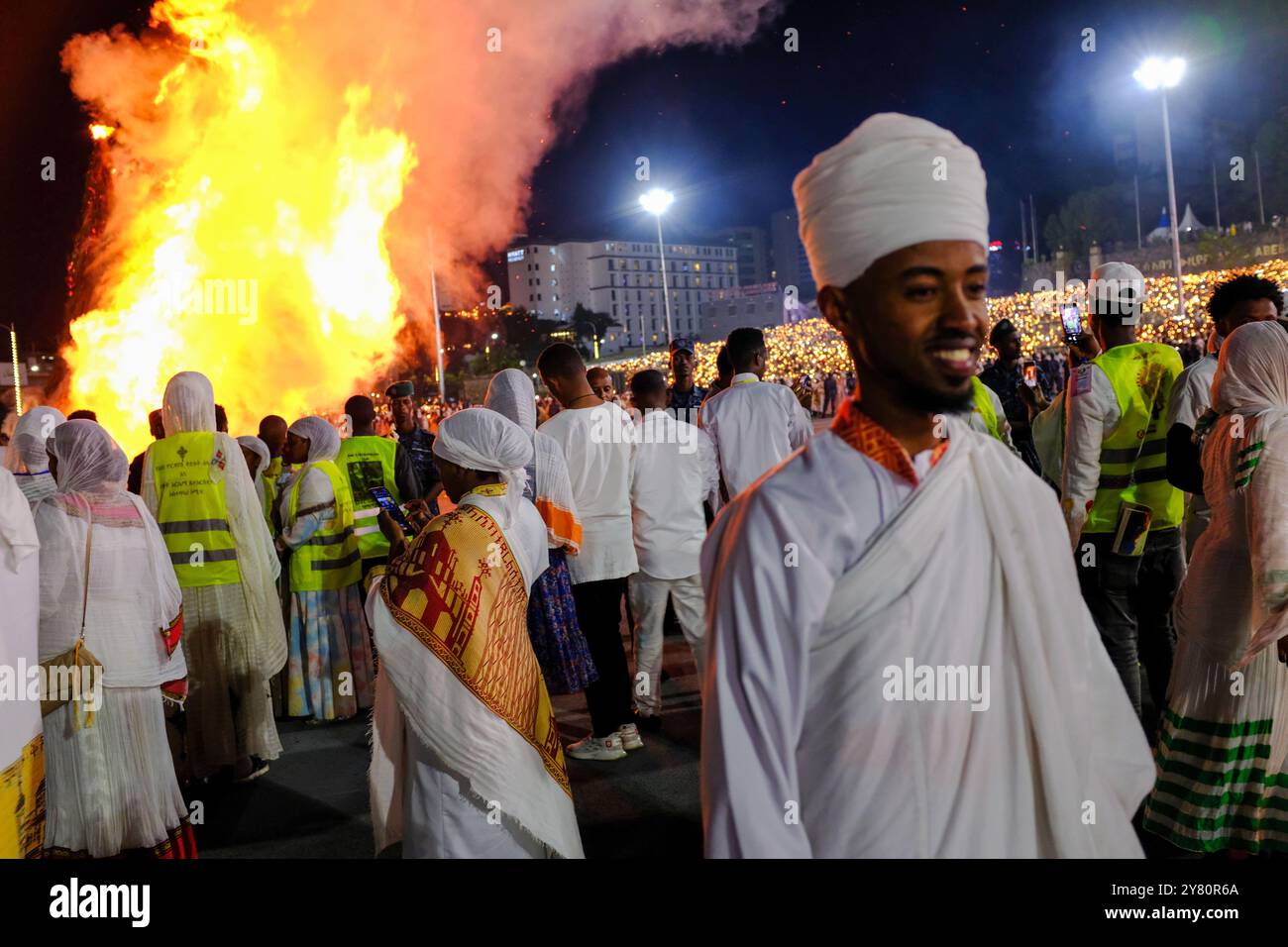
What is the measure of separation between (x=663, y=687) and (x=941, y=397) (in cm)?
592

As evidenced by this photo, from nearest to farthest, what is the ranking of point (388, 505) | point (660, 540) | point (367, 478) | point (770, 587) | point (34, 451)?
point (770, 587), point (388, 505), point (34, 451), point (660, 540), point (367, 478)

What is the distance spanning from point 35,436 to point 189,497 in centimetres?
101

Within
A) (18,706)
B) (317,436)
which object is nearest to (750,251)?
(317,436)

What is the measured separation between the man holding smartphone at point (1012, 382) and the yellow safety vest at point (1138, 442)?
2.52m

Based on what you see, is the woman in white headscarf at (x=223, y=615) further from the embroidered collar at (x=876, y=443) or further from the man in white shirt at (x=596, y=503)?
the embroidered collar at (x=876, y=443)

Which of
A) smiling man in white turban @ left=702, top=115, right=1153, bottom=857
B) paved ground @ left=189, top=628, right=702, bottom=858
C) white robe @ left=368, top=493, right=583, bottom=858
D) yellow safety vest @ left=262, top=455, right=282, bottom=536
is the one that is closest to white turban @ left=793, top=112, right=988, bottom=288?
smiling man in white turban @ left=702, top=115, right=1153, bottom=857

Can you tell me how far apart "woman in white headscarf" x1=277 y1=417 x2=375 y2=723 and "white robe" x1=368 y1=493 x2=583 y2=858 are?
3832 mm

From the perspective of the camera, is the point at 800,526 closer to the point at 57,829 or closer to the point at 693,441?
the point at 57,829

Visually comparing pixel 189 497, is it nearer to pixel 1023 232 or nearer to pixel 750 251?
pixel 1023 232

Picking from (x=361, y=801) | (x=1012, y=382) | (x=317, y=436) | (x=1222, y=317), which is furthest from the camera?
(x=1012, y=382)

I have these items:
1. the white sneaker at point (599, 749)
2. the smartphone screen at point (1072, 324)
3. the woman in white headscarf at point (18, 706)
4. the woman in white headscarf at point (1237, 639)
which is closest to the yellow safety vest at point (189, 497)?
the white sneaker at point (599, 749)

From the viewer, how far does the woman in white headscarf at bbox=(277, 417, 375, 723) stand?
7371 mm

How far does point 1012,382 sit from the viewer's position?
344 inches
